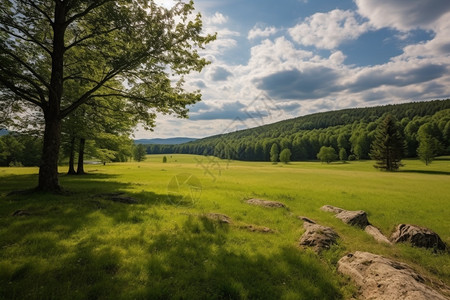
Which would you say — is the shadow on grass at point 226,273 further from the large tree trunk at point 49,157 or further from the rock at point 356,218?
the large tree trunk at point 49,157

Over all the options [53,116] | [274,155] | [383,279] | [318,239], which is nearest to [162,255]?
[318,239]

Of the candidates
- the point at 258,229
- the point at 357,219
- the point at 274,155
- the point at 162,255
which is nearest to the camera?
the point at 162,255

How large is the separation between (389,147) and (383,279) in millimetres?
71257

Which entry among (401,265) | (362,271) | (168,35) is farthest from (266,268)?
(168,35)

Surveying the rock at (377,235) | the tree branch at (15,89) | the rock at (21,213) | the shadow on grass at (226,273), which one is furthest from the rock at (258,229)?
the tree branch at (15,89)

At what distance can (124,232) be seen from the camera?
8.20 metres

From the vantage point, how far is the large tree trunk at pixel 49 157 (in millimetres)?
14188

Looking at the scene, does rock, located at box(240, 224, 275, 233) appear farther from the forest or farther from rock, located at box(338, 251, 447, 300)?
the forest

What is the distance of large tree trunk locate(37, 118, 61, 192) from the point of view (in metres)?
14.2

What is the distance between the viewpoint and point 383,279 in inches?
224

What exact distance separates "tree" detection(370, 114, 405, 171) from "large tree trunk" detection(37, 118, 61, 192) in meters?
75.3

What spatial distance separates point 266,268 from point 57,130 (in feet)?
51.7

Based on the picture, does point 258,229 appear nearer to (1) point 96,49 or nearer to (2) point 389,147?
(1) point 96,49

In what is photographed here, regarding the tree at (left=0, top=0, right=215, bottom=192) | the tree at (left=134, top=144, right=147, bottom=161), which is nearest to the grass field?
the tree at (left=0, top=0, right=215, bottom=192)
